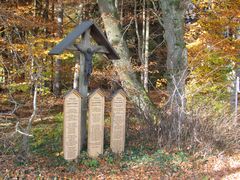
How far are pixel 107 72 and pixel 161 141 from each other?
6008mm

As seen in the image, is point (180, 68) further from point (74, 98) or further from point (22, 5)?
point (22, 5)

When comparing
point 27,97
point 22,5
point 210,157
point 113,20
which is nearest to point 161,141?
point 210,157

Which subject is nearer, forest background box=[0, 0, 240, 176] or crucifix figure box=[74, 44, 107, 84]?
forest background box=[0, 0, 240, 176]

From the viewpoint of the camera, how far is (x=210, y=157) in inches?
258

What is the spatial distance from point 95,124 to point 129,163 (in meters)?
0.96

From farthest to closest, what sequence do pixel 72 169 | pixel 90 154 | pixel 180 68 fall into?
pixel 180 68, pixel 90 154, pixel 72 169

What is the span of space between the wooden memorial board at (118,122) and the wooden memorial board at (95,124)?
13.1 inches

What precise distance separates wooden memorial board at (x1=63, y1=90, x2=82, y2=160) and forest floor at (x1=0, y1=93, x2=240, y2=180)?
21 cm

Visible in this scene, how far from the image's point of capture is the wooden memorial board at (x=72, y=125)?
591 cm

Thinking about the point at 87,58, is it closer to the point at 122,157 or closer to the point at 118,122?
the point at 118,122

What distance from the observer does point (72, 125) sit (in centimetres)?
600

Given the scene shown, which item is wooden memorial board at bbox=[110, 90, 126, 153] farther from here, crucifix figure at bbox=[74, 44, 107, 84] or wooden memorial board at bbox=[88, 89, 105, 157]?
crucifix figure at bbox=[74, 44, 107, 84]

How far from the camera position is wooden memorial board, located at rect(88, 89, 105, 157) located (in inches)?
249

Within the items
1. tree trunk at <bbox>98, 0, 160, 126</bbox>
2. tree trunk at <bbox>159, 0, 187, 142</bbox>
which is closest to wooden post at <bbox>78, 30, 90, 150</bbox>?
tree trunk at <bbox>98, 0, 160, 126</bbox>
